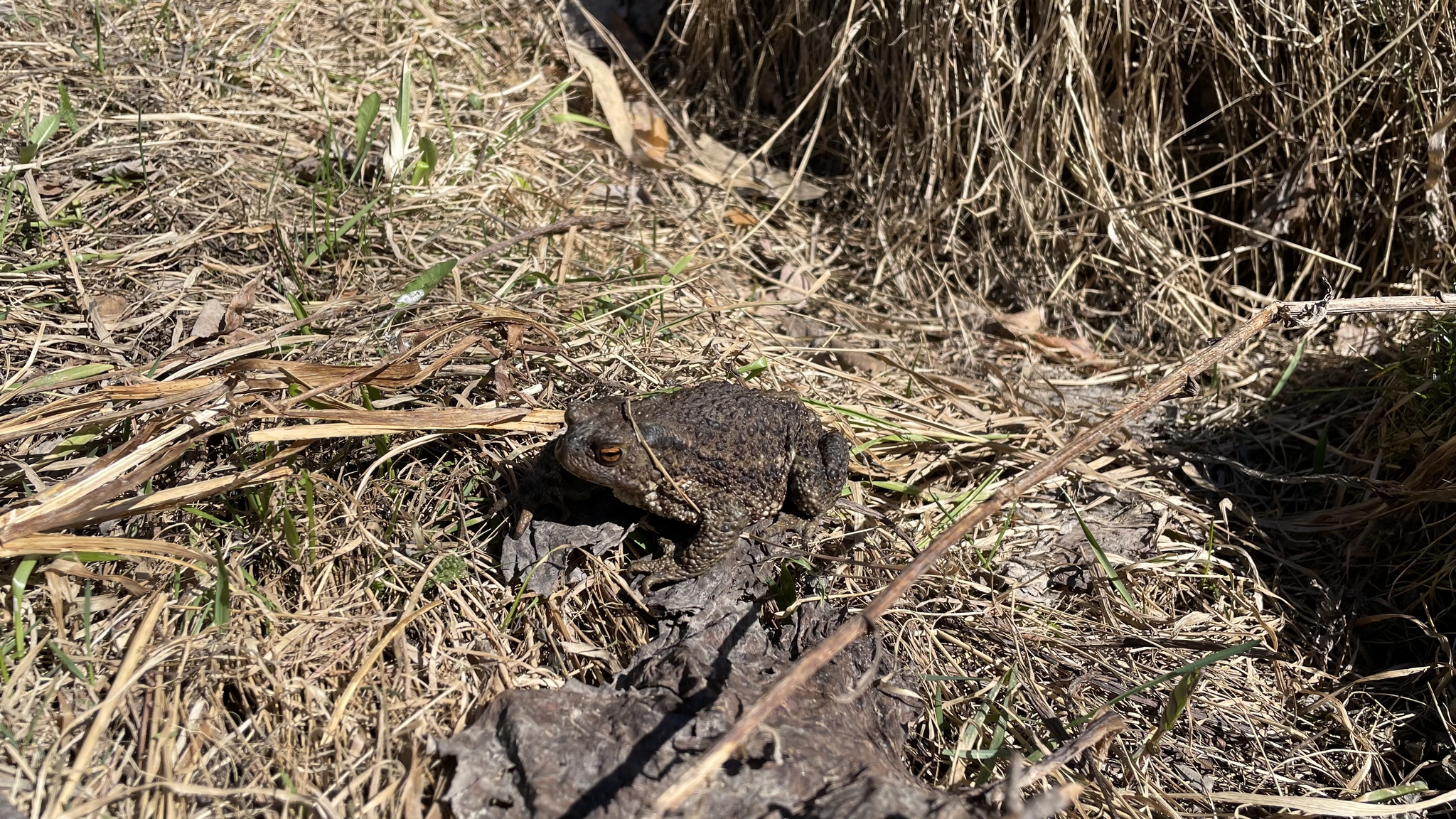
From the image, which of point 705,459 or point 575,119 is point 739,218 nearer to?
point 575,119

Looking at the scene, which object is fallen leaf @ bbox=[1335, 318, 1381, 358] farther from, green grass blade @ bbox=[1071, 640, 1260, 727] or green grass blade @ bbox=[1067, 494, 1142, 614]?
green grass blade @ bbox=[1071, 640, 1260, 727]

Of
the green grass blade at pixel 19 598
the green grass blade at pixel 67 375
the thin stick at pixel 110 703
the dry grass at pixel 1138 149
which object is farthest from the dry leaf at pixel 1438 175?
the green grass blade at pixel 19 598

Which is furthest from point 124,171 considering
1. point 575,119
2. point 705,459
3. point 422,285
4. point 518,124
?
point 705,459

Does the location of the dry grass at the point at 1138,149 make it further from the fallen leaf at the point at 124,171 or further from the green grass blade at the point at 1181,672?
the fallen leaf at the point at 124,171

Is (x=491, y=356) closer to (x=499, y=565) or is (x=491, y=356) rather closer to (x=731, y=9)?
(x=499, y=565)

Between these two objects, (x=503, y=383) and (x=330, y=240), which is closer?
(x=503, y=383)

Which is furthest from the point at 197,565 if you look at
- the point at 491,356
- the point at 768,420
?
the point at 768,420

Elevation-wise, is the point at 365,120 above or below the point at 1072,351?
above
